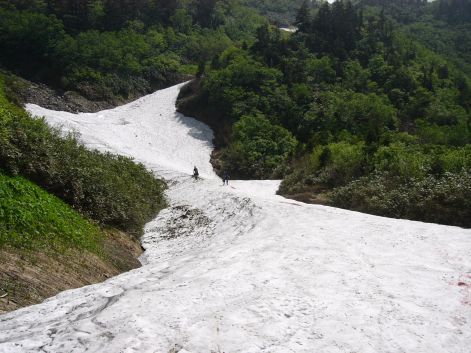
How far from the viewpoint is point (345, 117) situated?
159ft

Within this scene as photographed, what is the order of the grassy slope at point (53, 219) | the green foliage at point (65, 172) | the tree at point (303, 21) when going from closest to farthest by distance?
the grassy slope at point (53, 219), the green foliage at point (65, 172), the tree at point (303, 21)

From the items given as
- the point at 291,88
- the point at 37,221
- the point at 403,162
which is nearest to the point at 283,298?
the point at 37,221

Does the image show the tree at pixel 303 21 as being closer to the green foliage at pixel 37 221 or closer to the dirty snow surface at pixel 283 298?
the dirty snow surface at pixel 283 298

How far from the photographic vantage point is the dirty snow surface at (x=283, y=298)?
782cm

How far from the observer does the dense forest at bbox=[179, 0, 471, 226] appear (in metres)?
24.1

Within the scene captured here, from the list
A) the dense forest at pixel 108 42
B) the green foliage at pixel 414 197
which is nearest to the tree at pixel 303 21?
the dense forest at pixel 108 42

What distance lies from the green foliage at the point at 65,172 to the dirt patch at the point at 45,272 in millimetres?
3127

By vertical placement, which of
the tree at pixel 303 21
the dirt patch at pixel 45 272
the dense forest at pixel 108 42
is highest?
the tree at pixel 303 21

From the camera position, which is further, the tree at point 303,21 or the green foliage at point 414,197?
the tree at point 303,21

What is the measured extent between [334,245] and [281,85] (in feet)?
152

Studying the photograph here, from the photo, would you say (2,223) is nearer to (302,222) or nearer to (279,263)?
(279,263)

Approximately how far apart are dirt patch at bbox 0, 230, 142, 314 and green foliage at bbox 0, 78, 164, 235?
3127mm

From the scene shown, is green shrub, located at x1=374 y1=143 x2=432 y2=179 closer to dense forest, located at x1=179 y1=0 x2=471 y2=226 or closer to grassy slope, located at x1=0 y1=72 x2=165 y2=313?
dense forest, located at x1=179 y1=0 x2=471 y2=226

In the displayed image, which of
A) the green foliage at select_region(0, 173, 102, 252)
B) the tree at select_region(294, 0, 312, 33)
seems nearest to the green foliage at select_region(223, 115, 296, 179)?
the green foliage at select_region(0, 173, 102, 252)
